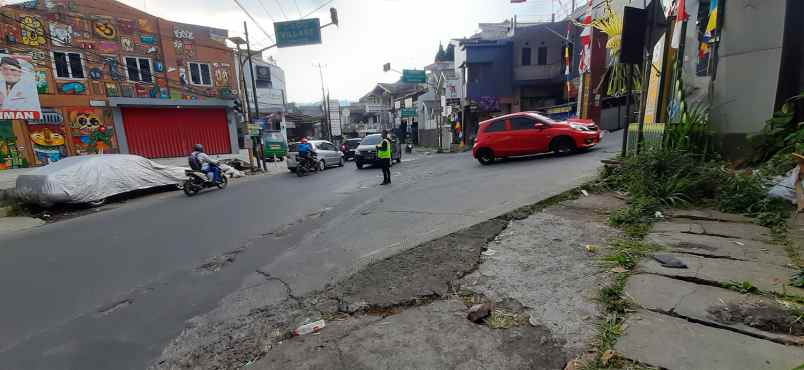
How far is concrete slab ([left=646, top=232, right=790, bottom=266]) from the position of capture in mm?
2918

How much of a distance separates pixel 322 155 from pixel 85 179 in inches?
359

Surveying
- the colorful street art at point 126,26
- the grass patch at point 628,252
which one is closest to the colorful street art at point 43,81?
the colorful street art at point 126,26

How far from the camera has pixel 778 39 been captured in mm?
5234

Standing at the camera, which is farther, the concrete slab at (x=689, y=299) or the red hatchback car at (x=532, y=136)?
the red hatchback car at (x=532, y=136)

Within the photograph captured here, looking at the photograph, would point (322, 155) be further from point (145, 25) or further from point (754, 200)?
point (754, 200)

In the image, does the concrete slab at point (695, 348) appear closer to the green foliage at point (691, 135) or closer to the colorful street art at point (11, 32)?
the green foliage at point (691, 135)

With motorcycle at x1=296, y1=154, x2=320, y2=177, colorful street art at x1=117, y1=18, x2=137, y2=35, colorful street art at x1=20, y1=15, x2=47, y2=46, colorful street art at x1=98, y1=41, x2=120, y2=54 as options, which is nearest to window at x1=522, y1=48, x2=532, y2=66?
motorcycle at x1=296, y1=154, x2=320, y2=177

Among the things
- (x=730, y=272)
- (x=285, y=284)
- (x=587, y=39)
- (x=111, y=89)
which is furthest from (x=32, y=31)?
(x=587, y=39)

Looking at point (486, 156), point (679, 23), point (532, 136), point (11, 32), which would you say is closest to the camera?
point (679, 23)

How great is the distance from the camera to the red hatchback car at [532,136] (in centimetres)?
1093

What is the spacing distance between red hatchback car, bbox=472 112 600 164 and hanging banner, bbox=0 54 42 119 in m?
14.9

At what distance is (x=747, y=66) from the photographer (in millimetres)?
5590

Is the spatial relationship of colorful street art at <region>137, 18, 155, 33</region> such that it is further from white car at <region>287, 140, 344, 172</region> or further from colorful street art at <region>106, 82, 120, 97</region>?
white car at <region>287, 140, 344, 172</region>

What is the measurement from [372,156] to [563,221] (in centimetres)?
1221
